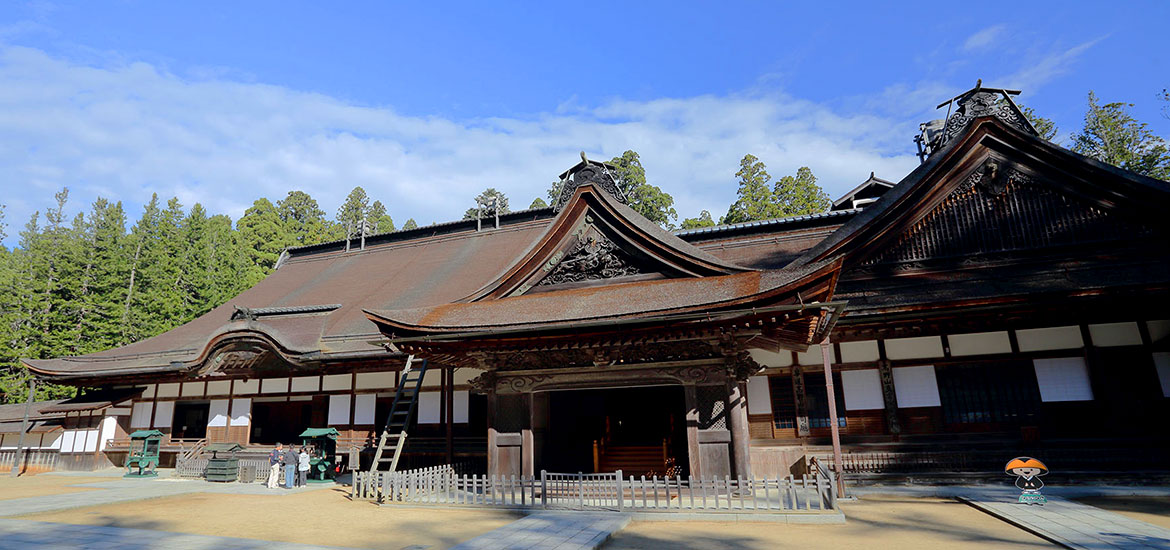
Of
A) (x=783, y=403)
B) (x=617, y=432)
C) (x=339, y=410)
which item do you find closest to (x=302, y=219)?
(x=339, y=410)

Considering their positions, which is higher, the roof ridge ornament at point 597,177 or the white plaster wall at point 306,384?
the roof ridge ornament at point 597,177

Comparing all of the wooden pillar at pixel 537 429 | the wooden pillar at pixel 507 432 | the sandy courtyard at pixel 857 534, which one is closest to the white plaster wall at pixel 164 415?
the wooden pillar at pixel 507 432

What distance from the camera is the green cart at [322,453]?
648 inches

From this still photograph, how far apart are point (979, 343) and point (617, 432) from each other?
10.3 meters

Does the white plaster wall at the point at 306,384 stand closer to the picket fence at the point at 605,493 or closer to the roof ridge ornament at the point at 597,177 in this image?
the picket fence at the point at 605,493

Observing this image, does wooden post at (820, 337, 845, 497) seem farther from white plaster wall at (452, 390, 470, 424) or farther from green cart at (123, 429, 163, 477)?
green cart at (123, 429, 163, 477)

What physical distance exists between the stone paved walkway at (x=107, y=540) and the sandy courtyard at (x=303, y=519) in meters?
0.39

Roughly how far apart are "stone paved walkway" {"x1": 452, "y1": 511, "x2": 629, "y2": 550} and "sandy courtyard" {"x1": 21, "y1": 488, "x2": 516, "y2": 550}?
0.50m

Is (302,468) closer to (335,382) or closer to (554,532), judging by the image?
(335,382)

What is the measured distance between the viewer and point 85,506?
1216 centimetres

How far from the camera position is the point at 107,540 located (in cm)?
860

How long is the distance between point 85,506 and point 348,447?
21.7ft

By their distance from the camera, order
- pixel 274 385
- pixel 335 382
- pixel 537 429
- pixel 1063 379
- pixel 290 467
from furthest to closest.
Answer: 1. pixel 274 385
2. pixel 335 382
3. pixel 290 467
4. pixel 1063 379
5. pixel 537 429

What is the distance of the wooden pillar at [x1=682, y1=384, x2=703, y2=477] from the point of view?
11.1 meters
